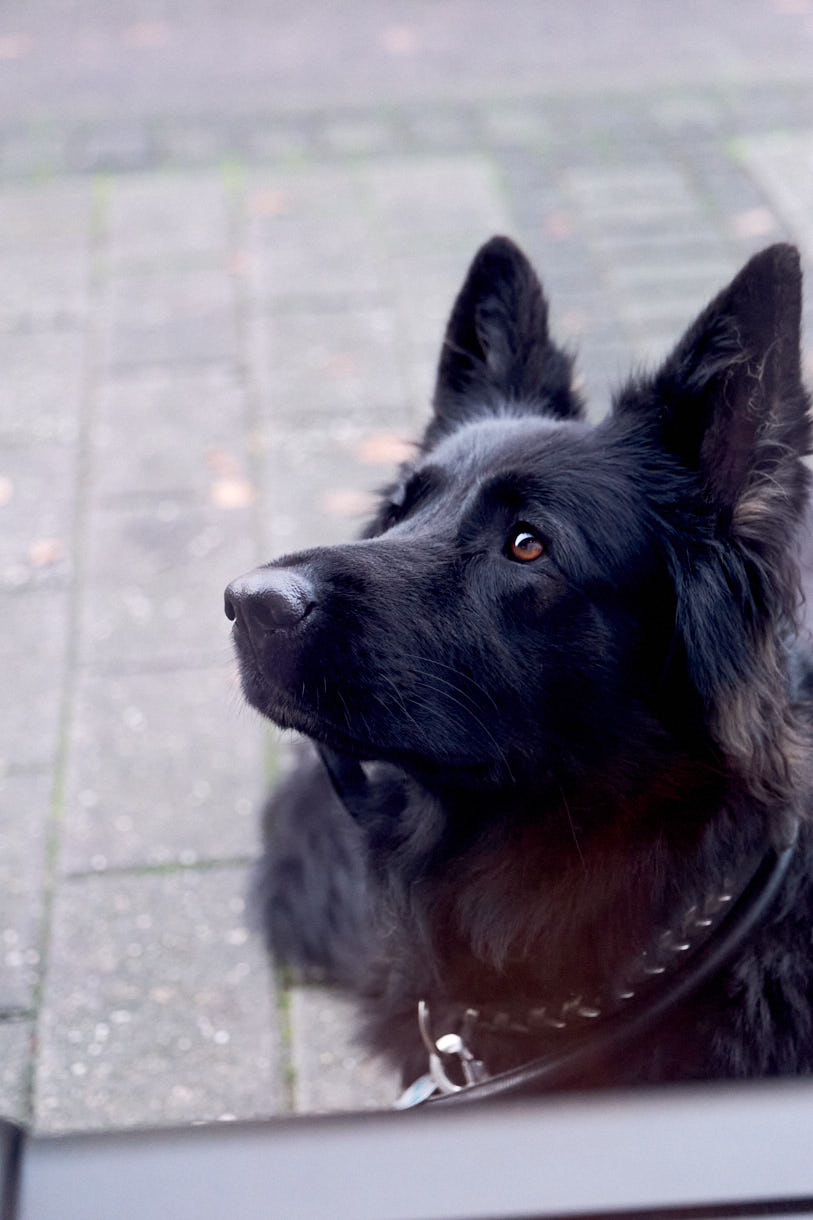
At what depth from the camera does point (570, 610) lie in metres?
1.92

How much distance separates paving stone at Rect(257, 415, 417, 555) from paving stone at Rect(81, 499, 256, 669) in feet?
0.40

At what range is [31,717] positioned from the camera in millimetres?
3285

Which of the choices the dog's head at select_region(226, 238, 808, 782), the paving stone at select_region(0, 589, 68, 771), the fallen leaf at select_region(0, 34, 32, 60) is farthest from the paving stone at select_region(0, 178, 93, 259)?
the dog's head at select_region(226, 238, 808, 782)

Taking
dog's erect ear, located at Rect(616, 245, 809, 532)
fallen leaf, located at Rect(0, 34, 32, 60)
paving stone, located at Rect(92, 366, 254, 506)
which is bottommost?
paving stone, located at Rect(92, 366, 254, 506)

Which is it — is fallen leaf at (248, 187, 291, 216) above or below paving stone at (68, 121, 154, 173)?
below

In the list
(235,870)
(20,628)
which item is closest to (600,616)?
(235,870)

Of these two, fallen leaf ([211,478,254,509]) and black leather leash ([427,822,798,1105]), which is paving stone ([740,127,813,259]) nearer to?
fallen leaf ([211,478,254,509])

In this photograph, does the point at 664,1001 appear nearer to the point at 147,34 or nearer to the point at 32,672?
the point at 32,672

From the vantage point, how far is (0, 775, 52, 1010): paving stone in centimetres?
264

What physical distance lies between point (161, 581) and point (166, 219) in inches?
97.7

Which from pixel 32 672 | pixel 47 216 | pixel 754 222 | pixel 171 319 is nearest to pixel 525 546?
pixel 32 672

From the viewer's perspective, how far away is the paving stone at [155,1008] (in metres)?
2.42

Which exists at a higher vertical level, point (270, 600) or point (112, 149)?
point (270, 600)

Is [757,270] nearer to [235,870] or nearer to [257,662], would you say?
[257,662]
